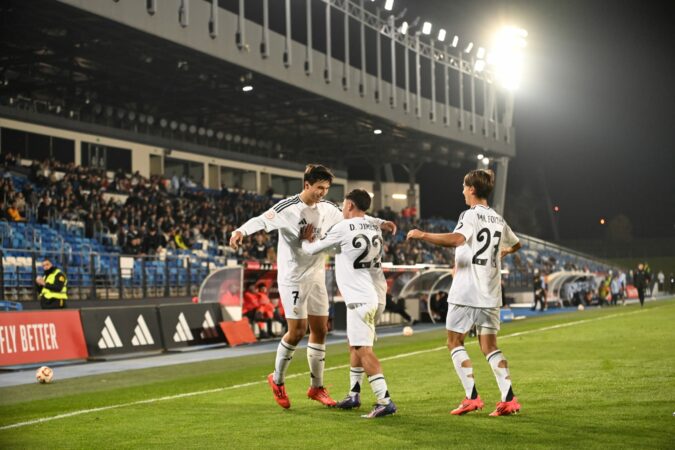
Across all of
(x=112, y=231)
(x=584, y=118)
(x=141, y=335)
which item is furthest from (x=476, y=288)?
(x=584, y=118)

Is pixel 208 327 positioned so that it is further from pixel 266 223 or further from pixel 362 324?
pixel 362 324

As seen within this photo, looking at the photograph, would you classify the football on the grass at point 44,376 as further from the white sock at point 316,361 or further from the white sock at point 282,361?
the white sock at point 316,361

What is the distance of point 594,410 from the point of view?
9.06 meters

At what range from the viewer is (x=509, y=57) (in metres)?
60.5

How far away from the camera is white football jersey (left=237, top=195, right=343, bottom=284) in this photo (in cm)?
984

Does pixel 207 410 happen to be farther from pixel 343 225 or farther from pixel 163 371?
pixel 163 371

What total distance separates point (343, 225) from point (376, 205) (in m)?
53.9

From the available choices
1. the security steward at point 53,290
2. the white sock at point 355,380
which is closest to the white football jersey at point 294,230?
the white sock at point 355,380

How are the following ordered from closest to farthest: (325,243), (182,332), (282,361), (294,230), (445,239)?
(445,239) < (325,243) < (294,230) < (282,361) < (182,332)

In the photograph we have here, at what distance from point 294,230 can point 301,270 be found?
445 millimetres

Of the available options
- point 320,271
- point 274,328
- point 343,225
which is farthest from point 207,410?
point 274,328

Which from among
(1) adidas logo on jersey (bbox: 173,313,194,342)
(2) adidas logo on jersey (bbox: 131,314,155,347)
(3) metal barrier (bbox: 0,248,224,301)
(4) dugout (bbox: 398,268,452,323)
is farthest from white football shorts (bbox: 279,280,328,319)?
(4) dugout (bbox: 398,268,452,323)

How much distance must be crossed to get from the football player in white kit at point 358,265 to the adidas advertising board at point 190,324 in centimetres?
1323

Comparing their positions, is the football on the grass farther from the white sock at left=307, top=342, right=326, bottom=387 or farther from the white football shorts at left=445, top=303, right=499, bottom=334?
the white football shorts at left=445, top=303, right=499, bottom=334
